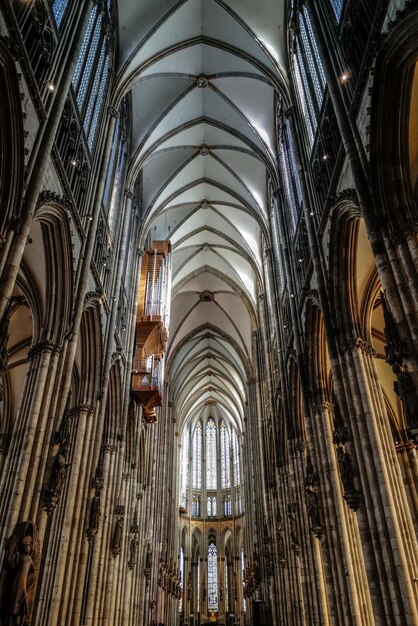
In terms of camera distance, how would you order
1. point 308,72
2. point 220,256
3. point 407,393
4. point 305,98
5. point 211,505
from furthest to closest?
point 211,505 < point 220,256 < point 305,98 < point 308,72 < point 407,393

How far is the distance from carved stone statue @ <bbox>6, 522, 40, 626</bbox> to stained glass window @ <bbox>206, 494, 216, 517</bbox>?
1692 inches

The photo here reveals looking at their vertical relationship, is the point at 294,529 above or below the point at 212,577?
below

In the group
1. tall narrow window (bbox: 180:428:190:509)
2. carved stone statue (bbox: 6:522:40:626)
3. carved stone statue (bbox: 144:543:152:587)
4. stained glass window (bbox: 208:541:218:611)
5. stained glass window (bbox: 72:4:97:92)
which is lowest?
carved stone statue (bbox: 6:522:40:626)

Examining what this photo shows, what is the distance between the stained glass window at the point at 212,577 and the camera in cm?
4406

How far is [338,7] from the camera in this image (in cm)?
1159

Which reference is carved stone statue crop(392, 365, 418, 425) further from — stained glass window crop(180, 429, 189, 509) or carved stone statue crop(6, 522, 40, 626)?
stained glass window crop(180, 429, 189, 509)

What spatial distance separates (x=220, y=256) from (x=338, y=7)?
19.6 metres

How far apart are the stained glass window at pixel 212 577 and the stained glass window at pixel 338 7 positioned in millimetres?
45489

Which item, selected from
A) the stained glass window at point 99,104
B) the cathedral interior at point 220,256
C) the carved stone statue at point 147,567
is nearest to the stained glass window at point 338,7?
the cathedral interior at point 220,256

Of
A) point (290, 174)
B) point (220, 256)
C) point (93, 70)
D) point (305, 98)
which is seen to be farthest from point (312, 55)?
point (220, 256)

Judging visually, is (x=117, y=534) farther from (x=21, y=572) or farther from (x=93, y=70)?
(x=93, y=70)

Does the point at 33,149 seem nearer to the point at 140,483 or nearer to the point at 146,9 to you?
the point at 146,9

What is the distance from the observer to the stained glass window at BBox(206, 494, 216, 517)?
1905 inches

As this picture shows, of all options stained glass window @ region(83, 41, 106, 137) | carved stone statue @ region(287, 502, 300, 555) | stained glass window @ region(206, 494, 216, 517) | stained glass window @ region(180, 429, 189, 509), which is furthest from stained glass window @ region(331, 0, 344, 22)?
stained glass window @ region(206, 494, 216, 517)
